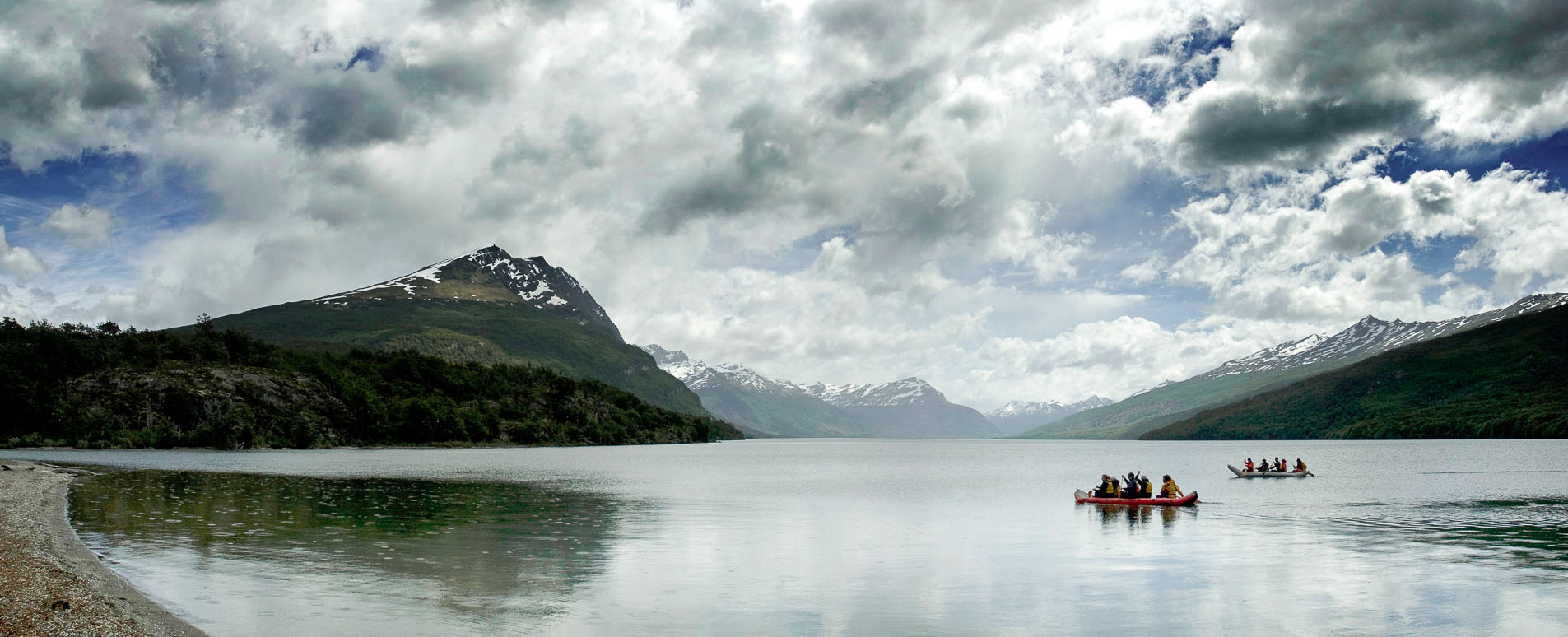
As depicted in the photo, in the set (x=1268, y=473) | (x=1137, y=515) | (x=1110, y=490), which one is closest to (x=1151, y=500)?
(x=1110, y=490)

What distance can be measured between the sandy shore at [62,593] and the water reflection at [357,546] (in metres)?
1.29

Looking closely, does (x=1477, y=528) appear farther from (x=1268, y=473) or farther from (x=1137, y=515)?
(x=1268, y=473)

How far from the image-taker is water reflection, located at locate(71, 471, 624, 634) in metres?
30.4

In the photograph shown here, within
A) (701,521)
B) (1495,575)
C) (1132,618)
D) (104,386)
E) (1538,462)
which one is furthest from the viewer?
(104,386)

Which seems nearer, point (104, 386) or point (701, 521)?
point (701, 521)

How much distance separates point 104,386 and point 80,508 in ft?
571

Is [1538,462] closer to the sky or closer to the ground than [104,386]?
closer to the ground

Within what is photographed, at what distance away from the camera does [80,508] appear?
59.1m

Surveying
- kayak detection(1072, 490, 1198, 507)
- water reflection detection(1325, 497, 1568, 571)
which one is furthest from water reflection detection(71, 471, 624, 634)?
water reflection detection(1325, 497, 1568, 571)

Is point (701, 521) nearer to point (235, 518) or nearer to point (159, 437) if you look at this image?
point (235, 518)

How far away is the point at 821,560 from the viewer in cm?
4409

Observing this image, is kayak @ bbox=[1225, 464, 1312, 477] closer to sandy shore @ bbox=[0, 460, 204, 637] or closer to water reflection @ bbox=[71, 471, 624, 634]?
water reflection @ bbox=[71, 471, 624, 634]

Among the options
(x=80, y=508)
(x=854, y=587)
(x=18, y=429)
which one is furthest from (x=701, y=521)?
(x=18, y=429)

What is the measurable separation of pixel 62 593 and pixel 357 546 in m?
17.5
